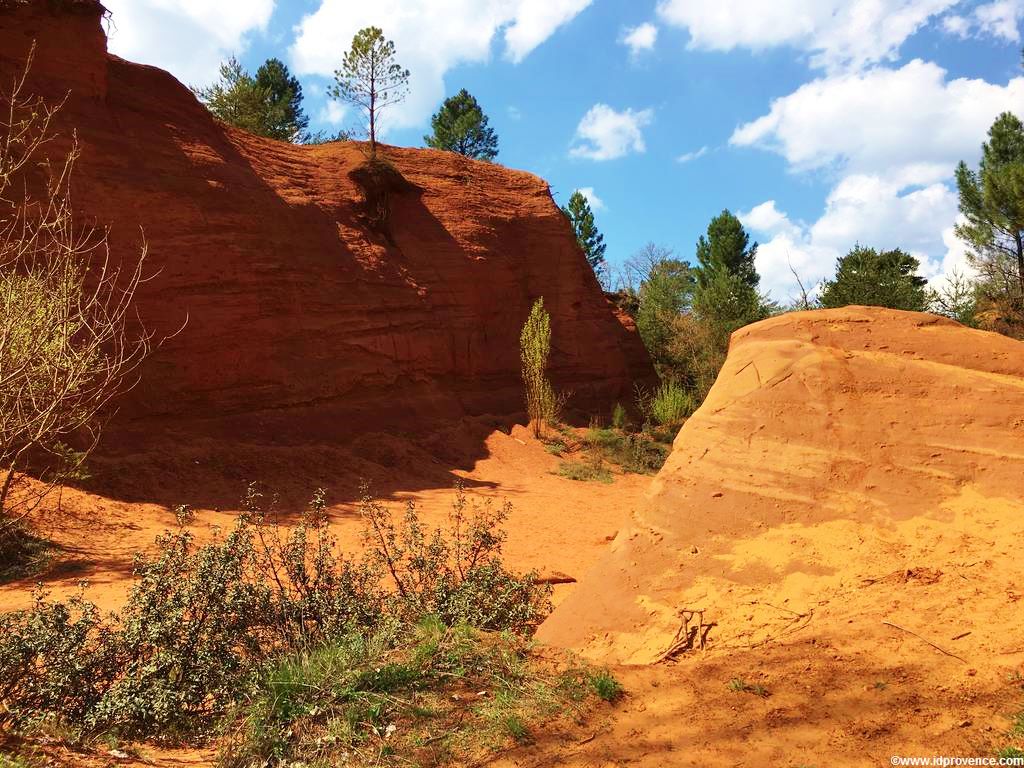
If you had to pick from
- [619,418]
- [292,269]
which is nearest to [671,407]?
[619,418]

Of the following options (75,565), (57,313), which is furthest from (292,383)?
(57,313)

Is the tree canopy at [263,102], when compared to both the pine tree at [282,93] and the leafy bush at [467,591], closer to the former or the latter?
the pine tree at [282,93]

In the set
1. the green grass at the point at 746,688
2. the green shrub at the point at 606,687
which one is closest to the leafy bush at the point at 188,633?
the green shrub at the point at 606,687

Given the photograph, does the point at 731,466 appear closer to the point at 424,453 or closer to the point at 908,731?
the point at 908,731

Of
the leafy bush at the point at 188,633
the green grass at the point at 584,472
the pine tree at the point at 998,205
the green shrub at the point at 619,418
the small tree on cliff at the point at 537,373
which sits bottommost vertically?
the green grass at the point at 584,472

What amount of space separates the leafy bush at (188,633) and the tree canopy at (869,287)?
14595 millimetres

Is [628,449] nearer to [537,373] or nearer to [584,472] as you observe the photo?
[584,472]

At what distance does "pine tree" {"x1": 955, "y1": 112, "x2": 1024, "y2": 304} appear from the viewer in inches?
753

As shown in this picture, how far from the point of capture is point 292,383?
37.4ft

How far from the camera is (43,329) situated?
3855mm

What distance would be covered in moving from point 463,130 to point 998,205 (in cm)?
2082

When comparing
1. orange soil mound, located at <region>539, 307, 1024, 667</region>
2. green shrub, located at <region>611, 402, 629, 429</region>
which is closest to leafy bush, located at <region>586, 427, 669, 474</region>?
green shrub, located at <region>611, 402, 629, 429</region>

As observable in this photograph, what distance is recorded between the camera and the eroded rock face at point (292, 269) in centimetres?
990

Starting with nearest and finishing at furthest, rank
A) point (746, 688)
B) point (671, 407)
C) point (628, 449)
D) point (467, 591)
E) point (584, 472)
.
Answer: point (746, 688)
point (467, 591)
point (584, 472)
point (628, 449)
point (671, 407)
